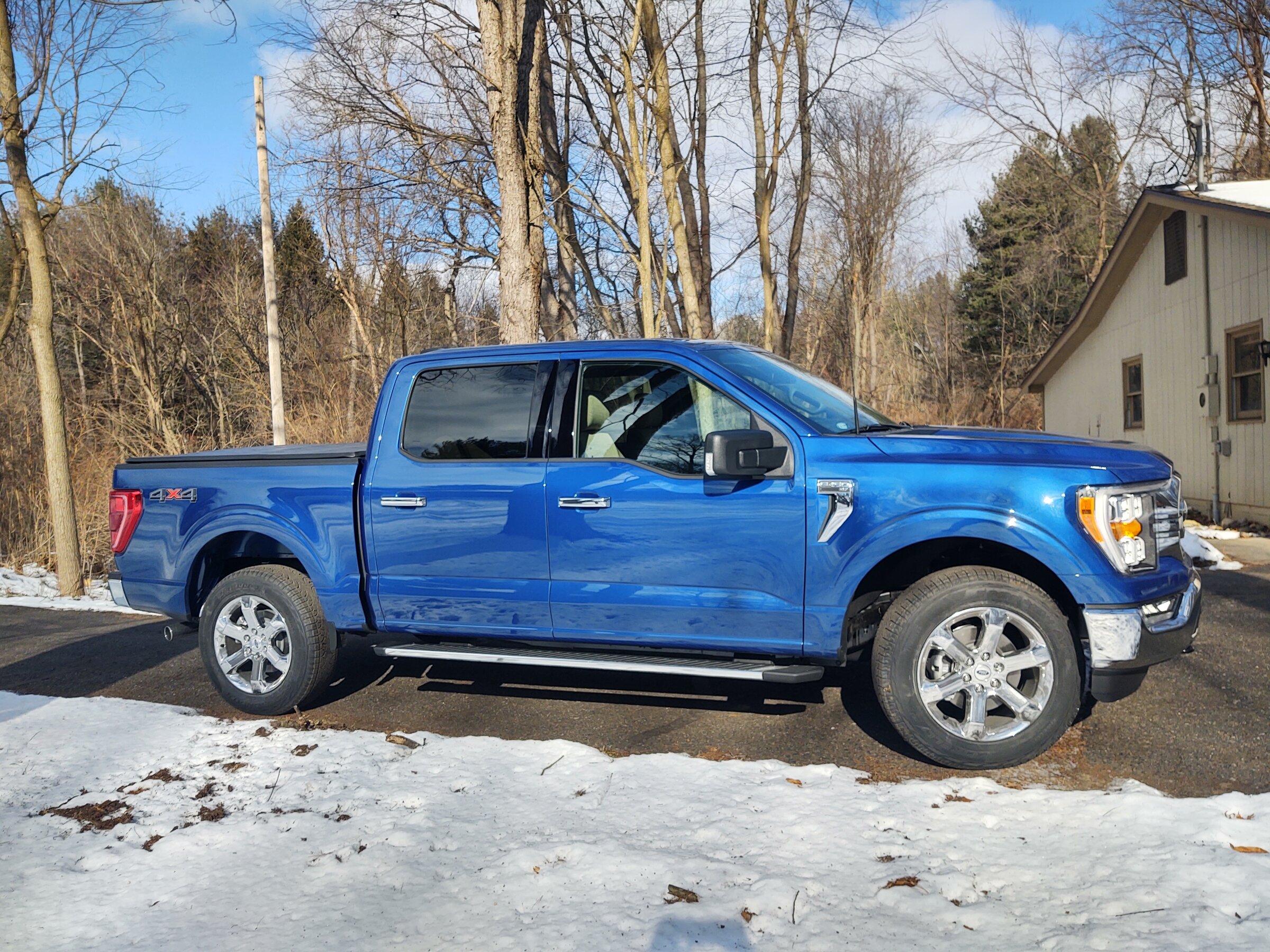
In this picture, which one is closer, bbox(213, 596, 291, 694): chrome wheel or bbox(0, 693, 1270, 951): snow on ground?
bbox(0, 693, 1270, 951): snow on ground

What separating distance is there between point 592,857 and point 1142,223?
1704cm

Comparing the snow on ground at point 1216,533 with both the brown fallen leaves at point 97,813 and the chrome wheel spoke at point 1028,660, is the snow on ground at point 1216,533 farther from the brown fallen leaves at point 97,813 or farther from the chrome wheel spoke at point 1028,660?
the brown fallen leaves at point 97,813

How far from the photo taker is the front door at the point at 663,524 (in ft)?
14.9

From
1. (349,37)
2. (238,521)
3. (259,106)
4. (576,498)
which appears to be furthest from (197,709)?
(259,106)

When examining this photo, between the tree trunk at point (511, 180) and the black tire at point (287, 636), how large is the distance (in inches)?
228

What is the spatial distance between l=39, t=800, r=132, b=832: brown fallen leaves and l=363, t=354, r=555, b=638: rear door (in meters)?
1.58

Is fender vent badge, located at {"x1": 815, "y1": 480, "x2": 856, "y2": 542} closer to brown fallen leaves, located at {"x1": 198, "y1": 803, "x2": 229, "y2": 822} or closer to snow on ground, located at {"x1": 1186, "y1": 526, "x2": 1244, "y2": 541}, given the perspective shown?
brown fallen leaves, located at {"x1": 198, "y1": 803, "x2": 229, "y2": 822}

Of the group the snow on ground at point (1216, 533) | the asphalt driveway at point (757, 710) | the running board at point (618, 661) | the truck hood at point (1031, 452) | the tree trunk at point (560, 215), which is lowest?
the asphalt driveway at point (757, 710)

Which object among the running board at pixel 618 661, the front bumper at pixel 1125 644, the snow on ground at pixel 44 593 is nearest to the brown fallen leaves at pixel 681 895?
the running board at pixel 618 661

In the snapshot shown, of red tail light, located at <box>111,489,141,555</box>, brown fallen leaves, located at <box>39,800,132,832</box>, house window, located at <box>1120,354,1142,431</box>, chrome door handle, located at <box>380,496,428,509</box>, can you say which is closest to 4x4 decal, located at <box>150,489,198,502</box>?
red tail light, located at <box>111,489,141,555</box>

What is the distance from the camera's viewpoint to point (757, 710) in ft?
17.4

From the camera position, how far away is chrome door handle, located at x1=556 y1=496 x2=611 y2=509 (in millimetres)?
4793

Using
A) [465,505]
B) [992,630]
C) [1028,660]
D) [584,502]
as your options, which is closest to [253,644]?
[465,505]

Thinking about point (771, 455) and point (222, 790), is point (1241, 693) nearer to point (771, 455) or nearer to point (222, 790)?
point (771, 455)
